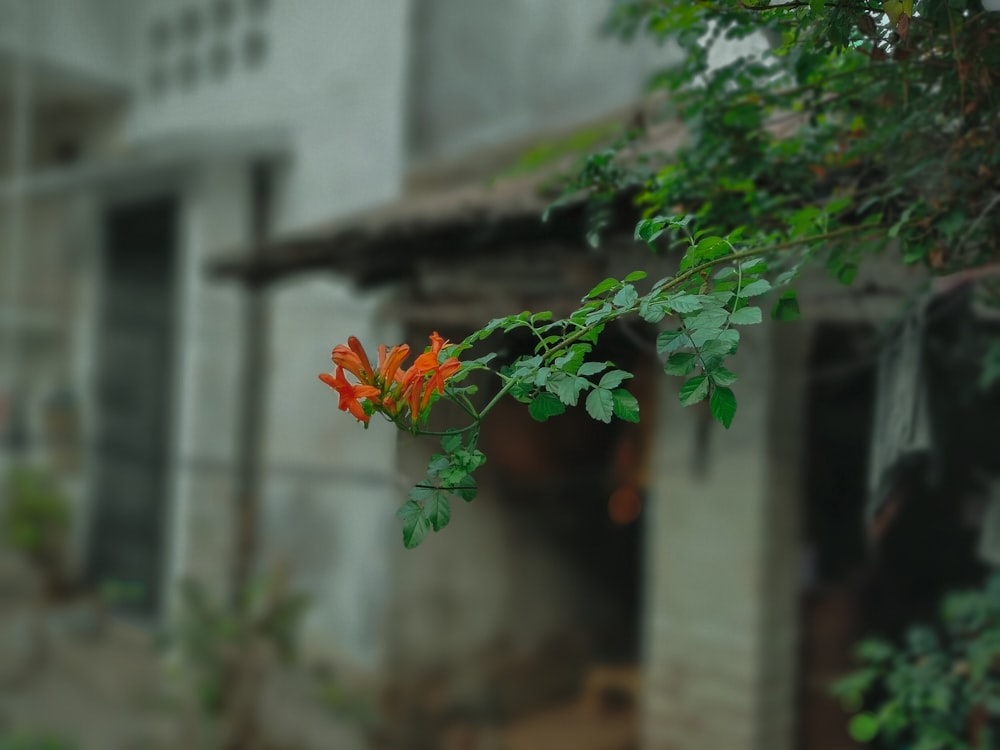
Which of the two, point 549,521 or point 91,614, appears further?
point 91,614

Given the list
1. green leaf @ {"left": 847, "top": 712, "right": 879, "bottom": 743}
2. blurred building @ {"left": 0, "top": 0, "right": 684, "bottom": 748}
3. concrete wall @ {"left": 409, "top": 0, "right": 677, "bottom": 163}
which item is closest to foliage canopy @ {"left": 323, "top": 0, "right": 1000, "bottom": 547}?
green leaf @ {"left": 847, "top": 712, "right": 879, "bottom": 743}

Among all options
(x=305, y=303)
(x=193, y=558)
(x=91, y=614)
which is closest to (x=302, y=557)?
(x=193, y=558)

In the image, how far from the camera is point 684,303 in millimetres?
1342

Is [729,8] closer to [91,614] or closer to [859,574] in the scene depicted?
[859,574]

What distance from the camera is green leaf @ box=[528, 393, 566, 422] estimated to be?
134 cm

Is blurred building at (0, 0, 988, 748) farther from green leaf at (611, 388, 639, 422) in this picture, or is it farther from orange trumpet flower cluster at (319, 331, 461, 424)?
green leaf at (611, 388, 639, 422)

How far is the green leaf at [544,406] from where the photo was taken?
4.41 ft

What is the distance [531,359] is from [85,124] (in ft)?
27.3

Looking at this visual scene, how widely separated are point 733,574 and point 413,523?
2667 mm

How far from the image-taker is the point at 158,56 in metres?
7.57

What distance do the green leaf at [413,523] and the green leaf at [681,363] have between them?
1.38ft

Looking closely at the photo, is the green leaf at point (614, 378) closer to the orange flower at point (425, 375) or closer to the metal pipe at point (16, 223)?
the orange flower at point (425, 375)

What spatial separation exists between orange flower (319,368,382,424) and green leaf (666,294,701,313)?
45 centimetres

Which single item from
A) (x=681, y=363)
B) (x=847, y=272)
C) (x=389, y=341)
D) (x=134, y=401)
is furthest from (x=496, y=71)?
(x=681, y=363)
